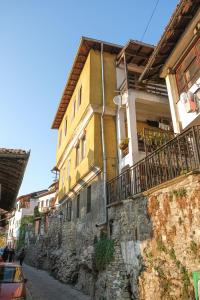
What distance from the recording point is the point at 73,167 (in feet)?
Answer: 55.9

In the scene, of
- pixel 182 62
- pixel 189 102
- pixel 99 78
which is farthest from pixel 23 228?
pixel 189 102

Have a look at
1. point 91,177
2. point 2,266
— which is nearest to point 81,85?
point 91,177

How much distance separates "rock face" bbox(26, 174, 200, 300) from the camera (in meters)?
6.06

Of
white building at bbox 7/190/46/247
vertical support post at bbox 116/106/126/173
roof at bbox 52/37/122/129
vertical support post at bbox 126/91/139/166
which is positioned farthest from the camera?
white building at bbox 7/190/46/247

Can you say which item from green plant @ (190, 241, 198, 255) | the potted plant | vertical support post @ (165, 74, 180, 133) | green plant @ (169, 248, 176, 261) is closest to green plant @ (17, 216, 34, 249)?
the potted plant

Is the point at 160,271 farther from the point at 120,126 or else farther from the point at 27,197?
the point at 27,197

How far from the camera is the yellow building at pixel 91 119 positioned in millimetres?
13133

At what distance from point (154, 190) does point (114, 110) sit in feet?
24.4

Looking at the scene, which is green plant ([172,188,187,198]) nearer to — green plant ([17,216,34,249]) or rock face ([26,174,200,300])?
rock face ([26,174,200,300])

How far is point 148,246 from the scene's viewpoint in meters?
7.74

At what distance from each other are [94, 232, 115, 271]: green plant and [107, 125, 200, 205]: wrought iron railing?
5.47 ft

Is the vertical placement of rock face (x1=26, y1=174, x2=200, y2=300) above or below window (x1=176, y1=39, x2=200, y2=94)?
below

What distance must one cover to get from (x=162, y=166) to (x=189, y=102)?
2721 millimetres

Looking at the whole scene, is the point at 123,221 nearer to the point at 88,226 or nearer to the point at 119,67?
the point at 88,226
